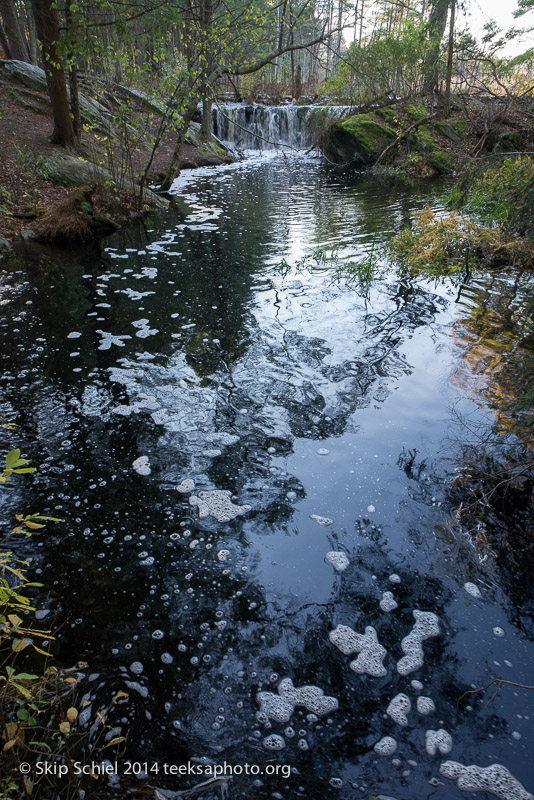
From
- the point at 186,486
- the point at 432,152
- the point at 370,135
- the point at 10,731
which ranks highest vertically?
the point at 370,135

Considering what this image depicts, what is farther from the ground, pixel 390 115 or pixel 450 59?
pixel 450 59

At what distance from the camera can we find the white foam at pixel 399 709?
192 centimetres

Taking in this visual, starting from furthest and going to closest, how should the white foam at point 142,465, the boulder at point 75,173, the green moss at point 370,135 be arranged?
the green moss at point 370,135 < the boulder at point 75,173 < the white foam at point 142,465

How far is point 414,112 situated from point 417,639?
22.7 meters

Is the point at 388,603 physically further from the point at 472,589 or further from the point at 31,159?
the point at 31,159

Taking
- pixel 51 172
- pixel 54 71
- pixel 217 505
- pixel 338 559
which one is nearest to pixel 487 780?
pixel 338 559

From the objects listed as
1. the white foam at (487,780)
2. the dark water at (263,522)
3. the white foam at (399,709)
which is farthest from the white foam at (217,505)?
the white foam at (487,780)

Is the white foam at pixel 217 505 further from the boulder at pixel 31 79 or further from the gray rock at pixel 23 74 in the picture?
the gray rock at pixel 23 74

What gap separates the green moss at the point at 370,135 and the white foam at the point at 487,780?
69.2 feet

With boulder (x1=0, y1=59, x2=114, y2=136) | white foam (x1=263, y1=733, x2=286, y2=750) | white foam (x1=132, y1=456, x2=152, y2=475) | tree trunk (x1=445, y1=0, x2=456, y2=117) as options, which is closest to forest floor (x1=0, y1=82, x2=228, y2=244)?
boulder (x1=0, y1=59, x2=114, y2=136)

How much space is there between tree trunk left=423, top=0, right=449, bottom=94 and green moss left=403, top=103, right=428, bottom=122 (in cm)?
93

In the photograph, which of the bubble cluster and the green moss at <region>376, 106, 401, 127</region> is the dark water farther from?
the green moss at <region>376, 106, 401, 127</region>

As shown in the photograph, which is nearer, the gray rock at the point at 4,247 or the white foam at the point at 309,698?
the white foam at the point at 309,698

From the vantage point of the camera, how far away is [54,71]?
1111 centimetres
